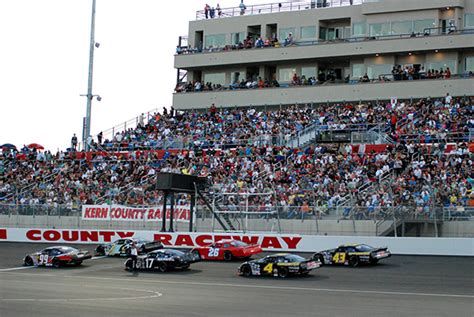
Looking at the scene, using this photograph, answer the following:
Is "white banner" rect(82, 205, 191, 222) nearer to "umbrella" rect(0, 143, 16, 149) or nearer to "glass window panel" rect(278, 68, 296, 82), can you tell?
"umbrella" rect(0, 143, 16, 149)

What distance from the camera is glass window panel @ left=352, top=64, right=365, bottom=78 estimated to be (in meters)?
62.7

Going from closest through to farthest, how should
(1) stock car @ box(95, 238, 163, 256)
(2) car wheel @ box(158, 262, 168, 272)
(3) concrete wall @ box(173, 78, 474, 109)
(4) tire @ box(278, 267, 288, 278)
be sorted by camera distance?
(4) tire @ box(278, 267, 288, 278) < (2) car wheel @ box(158, 262, 168, 272) < (1) stock car @ box(95, 238, 163, 256) < (3) concrete wall @ box(173, 78, 474, 109)

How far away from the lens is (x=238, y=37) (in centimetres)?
6856

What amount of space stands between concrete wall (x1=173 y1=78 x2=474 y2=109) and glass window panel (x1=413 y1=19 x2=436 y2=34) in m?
3.86

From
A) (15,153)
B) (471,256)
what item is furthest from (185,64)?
(471,256)

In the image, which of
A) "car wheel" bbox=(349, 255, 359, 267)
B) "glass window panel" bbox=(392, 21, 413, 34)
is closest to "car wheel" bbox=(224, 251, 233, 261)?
"car wheel" bbox=(349, 255, 359, 267)

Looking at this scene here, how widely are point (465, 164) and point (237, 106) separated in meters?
25.1

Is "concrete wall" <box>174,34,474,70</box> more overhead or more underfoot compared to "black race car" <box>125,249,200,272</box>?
more overhead

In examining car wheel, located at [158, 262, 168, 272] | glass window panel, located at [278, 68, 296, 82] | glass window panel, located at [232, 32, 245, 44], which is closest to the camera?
car wheel, located at [158, 262, 168, 272]

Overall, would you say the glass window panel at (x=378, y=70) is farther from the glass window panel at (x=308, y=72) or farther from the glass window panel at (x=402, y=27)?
the glass window panel at (x=308, y=72)

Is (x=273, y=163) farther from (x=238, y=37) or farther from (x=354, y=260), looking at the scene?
(x=238, y=37)

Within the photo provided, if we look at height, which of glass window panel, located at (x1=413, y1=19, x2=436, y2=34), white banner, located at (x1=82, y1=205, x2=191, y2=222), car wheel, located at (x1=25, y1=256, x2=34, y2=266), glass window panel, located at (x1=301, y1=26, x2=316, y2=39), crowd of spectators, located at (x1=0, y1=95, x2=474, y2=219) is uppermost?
glass window panel, located at (x1=301, y1=26, x2=316, y2=39)

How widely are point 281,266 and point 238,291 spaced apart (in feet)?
15.1

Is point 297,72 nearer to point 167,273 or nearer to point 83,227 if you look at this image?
point 83,227
